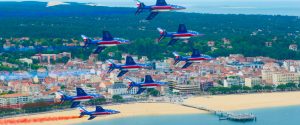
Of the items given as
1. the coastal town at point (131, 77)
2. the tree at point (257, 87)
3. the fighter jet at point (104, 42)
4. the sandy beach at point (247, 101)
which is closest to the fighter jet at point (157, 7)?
the fighter jet at point (104, 42)

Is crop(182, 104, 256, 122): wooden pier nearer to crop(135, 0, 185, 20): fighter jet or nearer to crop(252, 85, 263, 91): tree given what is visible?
crop(252, 85, 263, 91): tree

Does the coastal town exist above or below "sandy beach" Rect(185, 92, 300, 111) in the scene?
above

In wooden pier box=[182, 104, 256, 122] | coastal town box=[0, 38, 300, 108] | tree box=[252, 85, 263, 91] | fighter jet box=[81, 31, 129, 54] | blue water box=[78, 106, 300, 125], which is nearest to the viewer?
fighter jet box=[81, 31, 129, 54]

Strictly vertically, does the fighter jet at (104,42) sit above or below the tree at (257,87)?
above

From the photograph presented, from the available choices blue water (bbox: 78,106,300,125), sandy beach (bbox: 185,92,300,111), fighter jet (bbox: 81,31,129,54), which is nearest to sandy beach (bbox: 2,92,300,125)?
sandy beach (bbox: 185,92,300,111)

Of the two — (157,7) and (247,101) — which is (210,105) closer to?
(247,101)

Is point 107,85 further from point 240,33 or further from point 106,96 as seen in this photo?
point 240,33

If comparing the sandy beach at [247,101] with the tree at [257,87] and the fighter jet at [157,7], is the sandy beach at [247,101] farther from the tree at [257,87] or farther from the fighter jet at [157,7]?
the fighter jet at [157,7]

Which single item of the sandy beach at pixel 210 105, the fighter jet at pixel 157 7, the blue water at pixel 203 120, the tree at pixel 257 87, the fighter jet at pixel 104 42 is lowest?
the blue water at pixel 203 120
